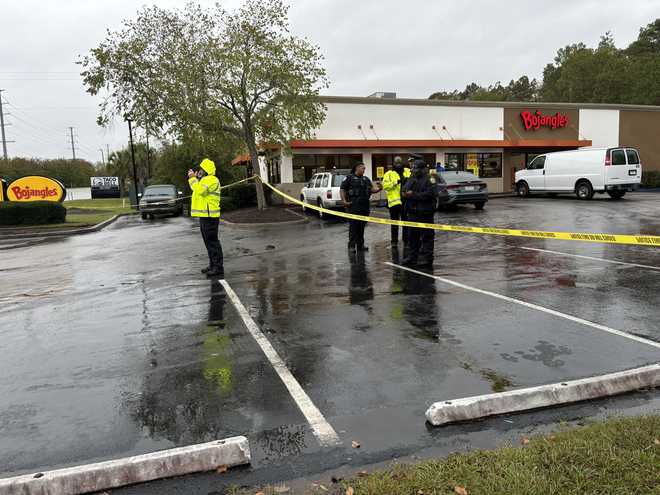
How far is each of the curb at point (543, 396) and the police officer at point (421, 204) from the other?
5526 millimetres

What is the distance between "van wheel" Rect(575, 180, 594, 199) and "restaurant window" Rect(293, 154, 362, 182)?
10.8 metres

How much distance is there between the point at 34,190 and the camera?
22078mm

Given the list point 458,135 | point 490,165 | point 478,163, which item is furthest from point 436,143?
point 490,165

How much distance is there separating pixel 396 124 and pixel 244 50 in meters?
11.3

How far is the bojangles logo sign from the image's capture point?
33.2 meters

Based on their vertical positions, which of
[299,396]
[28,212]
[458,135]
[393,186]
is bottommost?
[299,396]

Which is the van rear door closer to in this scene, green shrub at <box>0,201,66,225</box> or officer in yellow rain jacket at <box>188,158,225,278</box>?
officer in yellow rain jacket at <box>188,158,225,278</box>

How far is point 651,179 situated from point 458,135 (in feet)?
38.8

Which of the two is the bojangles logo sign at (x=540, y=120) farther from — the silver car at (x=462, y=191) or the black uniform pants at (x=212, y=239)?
the black uniform pants at (x=212, y=239)

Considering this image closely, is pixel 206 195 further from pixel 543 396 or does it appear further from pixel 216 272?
pixel 543 396

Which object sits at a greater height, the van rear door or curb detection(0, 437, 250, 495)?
the van rear door

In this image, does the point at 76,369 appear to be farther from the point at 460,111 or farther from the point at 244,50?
the point at 460,111


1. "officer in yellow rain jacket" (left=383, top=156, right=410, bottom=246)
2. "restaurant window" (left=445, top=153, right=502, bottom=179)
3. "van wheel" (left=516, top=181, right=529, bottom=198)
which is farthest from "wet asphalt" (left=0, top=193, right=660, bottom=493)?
"restaurant window" (left=445, top=153, right=502, bottom=179)

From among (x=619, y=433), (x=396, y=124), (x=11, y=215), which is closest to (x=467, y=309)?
(x=619, y=433)
